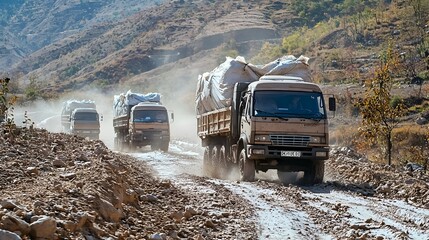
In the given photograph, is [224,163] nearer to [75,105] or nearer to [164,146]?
[164,146]

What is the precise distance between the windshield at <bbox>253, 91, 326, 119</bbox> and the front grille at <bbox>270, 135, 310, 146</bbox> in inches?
19.9

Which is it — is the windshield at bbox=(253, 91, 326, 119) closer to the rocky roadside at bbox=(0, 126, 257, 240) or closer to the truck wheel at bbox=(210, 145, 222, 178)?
the rocky roadside at bbox=(0, 126, 257, 240)

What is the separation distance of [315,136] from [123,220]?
8.03 m

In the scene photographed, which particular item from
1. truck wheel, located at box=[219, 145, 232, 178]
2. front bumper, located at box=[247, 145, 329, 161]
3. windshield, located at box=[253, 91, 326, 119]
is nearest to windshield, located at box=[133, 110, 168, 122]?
truck wheel, located at box=[219, 145, 232, 178]

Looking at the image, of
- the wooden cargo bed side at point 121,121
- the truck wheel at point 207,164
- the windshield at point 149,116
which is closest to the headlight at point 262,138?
the truck wheel at point 207,164

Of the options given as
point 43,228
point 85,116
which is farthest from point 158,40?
point 43,228

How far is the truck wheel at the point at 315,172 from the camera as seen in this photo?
15672 millimetres

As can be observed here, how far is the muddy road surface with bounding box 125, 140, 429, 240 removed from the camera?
877cm

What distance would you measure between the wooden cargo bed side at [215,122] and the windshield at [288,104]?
2.10 metres

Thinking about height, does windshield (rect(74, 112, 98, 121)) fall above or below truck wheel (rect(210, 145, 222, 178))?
above

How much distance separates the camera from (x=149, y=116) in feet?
106

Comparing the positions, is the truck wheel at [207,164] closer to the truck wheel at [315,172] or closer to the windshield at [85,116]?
the truck wheel at [315,172]

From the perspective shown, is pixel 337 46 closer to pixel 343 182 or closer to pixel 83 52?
pixel 343 182

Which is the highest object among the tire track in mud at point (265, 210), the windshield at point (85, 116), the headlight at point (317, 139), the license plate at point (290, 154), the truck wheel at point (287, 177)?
the windshield at point (85, 116)
